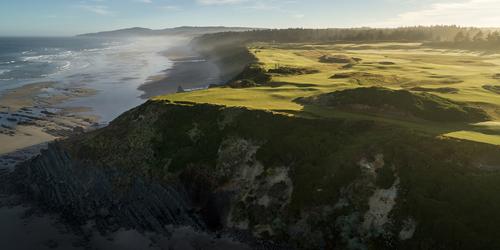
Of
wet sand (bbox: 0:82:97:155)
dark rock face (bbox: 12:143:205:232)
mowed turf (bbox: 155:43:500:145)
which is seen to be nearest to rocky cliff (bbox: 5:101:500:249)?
dark rock face (bbox: 12:143:205:232)

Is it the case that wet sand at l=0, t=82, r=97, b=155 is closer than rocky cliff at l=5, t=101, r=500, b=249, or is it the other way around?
rocky cliff at l=5, t=101, r=500, b=249

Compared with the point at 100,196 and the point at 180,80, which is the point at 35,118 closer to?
the point at 100,196

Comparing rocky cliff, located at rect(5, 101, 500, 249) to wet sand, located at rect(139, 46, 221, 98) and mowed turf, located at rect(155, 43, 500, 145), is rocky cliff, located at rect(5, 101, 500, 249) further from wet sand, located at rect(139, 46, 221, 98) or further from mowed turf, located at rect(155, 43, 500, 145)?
wet sand, located at rect(139, 46, 221, 98)

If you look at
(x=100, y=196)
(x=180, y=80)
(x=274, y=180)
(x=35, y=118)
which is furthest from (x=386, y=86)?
(x=180, y=80)

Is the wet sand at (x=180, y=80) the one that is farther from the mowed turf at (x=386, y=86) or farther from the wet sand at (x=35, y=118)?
the mowed turf at (x=386, y=86)

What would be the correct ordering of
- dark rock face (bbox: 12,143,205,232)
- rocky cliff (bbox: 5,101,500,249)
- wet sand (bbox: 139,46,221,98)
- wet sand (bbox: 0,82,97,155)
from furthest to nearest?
wet sand (bbox: 139,46,221,98)
wet sand (bbox: 0,82,97,155)
dark rock face (bbox: 12,143,205,232)
rocky cliff (bbox: 5,101,500,249)

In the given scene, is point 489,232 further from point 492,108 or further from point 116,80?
point 116,80

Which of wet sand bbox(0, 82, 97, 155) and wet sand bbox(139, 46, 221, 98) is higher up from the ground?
wet sand bbox(139, 46, 221, 98)
